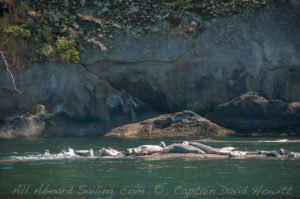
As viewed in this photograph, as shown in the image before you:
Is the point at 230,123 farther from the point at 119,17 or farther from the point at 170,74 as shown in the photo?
the point at 119,17

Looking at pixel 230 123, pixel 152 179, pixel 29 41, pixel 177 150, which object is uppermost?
pixel 29 41

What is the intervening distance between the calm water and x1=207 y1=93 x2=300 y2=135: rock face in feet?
49.6

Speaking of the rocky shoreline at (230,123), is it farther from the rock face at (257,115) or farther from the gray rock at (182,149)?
the gray rock at (182,149)

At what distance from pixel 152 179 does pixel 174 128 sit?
60.8 feet

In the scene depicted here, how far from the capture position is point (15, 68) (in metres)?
31.5

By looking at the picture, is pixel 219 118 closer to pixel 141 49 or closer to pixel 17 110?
pixel 141 49

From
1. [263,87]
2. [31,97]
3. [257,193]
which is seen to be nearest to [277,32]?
[263,87]

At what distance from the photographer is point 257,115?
28.2m

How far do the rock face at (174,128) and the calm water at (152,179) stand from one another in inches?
559

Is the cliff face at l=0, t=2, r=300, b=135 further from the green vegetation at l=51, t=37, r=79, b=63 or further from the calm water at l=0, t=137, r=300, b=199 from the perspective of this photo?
the calm water at l=0, t=137, r=300, b=199

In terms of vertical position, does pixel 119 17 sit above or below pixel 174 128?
above

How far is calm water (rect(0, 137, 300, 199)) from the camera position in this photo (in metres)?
8.28

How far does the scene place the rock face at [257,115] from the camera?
2755 centimetres

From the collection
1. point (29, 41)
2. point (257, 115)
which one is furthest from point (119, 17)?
point (257, 115)
